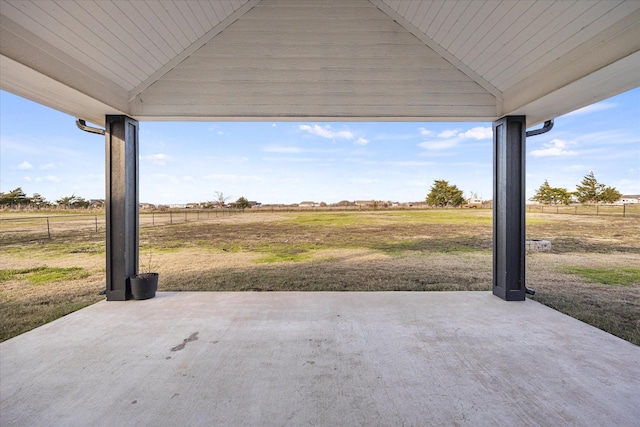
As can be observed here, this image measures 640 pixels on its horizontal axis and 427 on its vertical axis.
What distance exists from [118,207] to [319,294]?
110 inches

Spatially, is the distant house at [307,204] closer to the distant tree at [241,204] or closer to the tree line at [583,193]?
the distant tree at [241,204]

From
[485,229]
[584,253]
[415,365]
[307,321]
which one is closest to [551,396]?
[415,365]

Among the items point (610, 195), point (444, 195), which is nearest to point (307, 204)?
point (444, 195)

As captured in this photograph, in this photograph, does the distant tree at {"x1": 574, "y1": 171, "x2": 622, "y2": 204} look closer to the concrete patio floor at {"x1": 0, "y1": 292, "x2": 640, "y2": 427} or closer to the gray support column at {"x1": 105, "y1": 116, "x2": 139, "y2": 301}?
the concrete patio floor at {"x1": 0, "y1": 292, "x2": 640, "y2": 427}

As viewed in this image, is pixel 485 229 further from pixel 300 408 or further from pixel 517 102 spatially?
pixel 300 408

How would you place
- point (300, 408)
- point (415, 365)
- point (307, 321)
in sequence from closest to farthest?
point (300, 408) < point (415, 365) < point (307, 321)

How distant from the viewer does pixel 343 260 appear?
7.07 meters

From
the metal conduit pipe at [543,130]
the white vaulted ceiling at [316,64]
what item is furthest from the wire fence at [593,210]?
the white vaulted ceiling at [316,64]

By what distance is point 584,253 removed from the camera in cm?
671

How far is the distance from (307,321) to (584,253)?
6876 millimetres

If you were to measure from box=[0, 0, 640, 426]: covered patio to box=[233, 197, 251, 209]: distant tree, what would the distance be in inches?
154

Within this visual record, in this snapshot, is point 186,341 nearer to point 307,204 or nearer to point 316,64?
point 316,64

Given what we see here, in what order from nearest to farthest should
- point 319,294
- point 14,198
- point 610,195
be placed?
point 319,294
point 14,198
point 610,195

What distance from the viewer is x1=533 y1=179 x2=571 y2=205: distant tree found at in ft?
24.8
